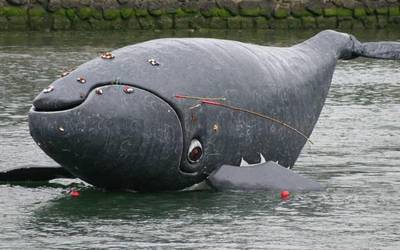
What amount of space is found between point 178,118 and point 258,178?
106 cm

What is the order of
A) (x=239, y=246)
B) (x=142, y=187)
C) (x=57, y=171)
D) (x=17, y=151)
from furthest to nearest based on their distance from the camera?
(x=17, y=151) < (x=57, y=171) < (x=142, y=187) < (x=239, y=246)

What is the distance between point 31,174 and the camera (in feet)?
47.2

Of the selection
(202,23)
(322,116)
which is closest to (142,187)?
(322,116)

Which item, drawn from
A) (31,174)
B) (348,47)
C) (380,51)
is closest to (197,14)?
(380,51)

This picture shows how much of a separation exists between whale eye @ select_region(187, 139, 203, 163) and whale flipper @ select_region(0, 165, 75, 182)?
5.76 feet

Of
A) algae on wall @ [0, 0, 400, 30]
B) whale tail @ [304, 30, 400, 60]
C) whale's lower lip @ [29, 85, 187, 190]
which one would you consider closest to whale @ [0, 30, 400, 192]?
whale's lower lip @ [29, 85, 187, 190]

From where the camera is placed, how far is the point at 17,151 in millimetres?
16328

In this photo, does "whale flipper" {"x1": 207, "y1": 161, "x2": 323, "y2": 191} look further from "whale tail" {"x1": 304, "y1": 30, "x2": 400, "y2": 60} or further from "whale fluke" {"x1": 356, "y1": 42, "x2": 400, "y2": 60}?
"whale fluke" {"x1": 356, "y1": 42, "x2": 400, "y2": 60}

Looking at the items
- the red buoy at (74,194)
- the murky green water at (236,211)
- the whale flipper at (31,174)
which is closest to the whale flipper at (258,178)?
the murky green water at (236,211)

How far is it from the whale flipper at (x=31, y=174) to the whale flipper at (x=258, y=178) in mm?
1765

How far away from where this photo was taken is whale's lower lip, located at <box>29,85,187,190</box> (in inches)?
487

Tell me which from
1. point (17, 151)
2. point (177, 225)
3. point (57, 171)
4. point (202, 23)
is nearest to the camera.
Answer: point (177, 225)

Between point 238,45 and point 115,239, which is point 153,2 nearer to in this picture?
point 238,45

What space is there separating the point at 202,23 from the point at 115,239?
26.4 meters
